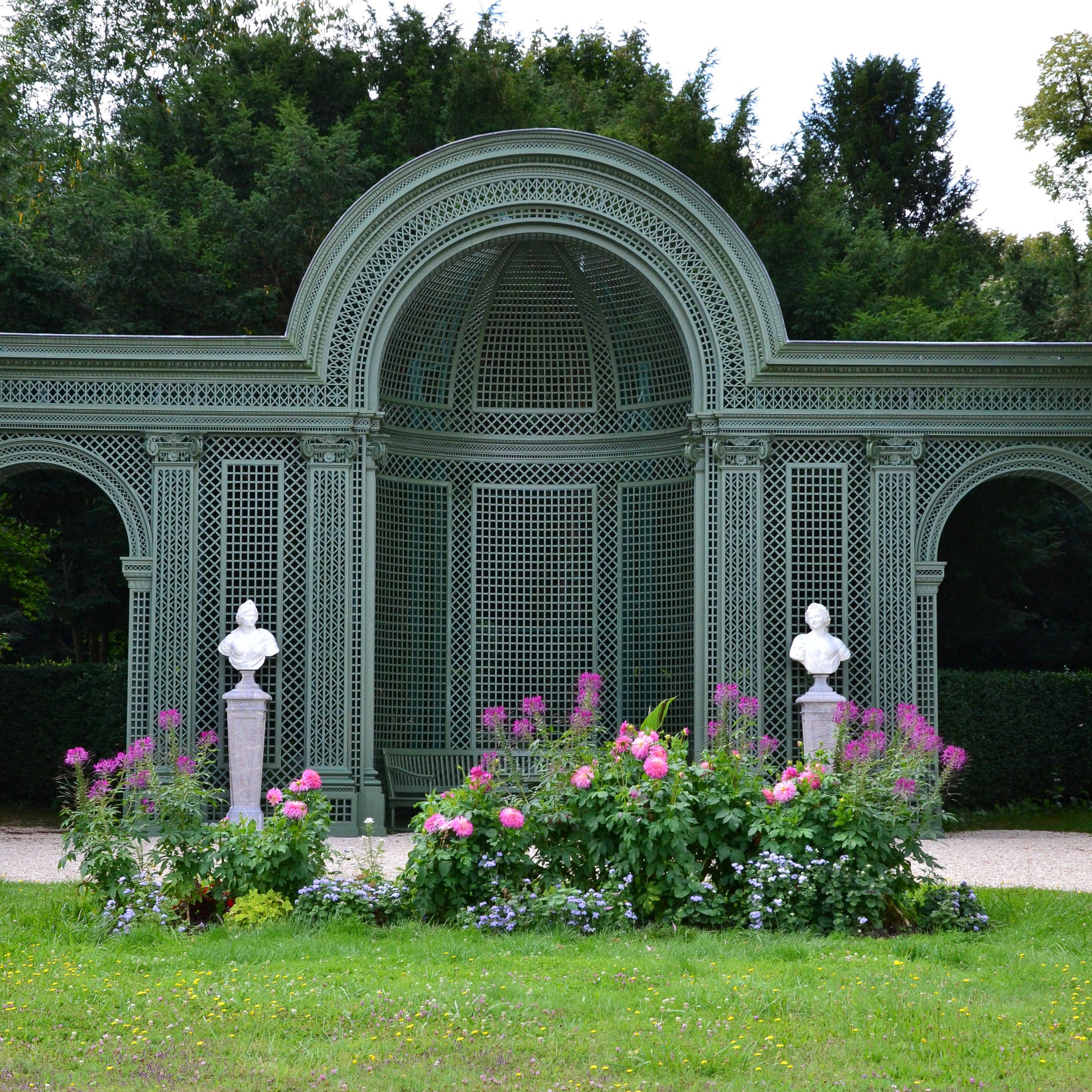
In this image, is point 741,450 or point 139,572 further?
point 741,450

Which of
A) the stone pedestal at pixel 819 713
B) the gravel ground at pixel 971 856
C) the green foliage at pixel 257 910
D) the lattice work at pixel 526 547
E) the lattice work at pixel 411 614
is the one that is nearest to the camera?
the green foliage at pixel 257 910

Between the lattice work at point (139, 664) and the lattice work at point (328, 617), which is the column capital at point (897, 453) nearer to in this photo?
the lattice work at point (328, 617)

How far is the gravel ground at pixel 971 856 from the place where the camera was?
11.8m

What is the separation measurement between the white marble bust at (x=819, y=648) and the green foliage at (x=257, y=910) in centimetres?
696

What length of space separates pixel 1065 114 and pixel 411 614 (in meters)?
18.5

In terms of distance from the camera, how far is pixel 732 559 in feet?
50.4

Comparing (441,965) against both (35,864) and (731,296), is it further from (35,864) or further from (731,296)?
(731,296)

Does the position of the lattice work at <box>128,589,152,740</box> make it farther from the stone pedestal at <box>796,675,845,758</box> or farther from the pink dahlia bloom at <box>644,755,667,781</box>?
the pink dahlia bloom at <box>644,755,667,781</box>

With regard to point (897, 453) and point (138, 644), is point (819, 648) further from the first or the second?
point (138, 644)

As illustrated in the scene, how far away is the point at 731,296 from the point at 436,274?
3252mm

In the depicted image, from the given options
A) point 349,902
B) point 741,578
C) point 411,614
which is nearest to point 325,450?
point 411,614

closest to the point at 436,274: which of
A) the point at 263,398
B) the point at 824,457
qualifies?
the point at 263,398

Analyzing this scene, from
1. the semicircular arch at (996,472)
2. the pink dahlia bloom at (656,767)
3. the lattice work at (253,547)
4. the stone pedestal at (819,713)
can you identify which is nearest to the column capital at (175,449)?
the lattice work at (253,547)

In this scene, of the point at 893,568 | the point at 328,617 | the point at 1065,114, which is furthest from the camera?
the point at 1065,114
